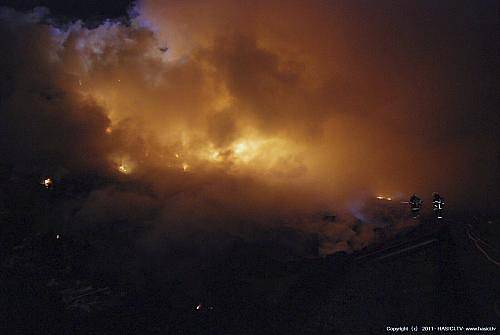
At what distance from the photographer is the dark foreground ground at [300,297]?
6402 millimetres

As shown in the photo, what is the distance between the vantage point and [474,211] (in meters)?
10.3

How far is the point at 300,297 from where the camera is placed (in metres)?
7.18

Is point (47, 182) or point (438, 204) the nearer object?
point (438, 204)

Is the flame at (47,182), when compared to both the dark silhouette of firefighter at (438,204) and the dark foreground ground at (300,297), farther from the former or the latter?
the dark silhouette of firefighter at (438,204)

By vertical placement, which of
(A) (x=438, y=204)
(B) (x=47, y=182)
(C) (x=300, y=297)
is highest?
(B) (x=47, y=182)

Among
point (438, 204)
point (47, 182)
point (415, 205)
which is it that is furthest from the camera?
point (47, 182)

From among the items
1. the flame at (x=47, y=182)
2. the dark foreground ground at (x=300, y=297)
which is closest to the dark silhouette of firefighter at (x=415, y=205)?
the dark foreground ground at (x=300, y=297)

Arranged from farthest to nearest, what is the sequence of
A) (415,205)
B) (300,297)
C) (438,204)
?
(415,205) → (438,204) → (300,297)

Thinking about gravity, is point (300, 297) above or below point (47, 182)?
below

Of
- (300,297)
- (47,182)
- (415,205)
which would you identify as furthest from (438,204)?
(47,182)

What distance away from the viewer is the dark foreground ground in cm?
640

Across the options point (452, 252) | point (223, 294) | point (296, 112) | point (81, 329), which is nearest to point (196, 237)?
point (223, 294)

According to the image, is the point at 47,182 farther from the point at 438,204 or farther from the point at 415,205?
the point at 438,204

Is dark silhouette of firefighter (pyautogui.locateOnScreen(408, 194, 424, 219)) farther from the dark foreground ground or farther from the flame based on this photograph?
the flame
